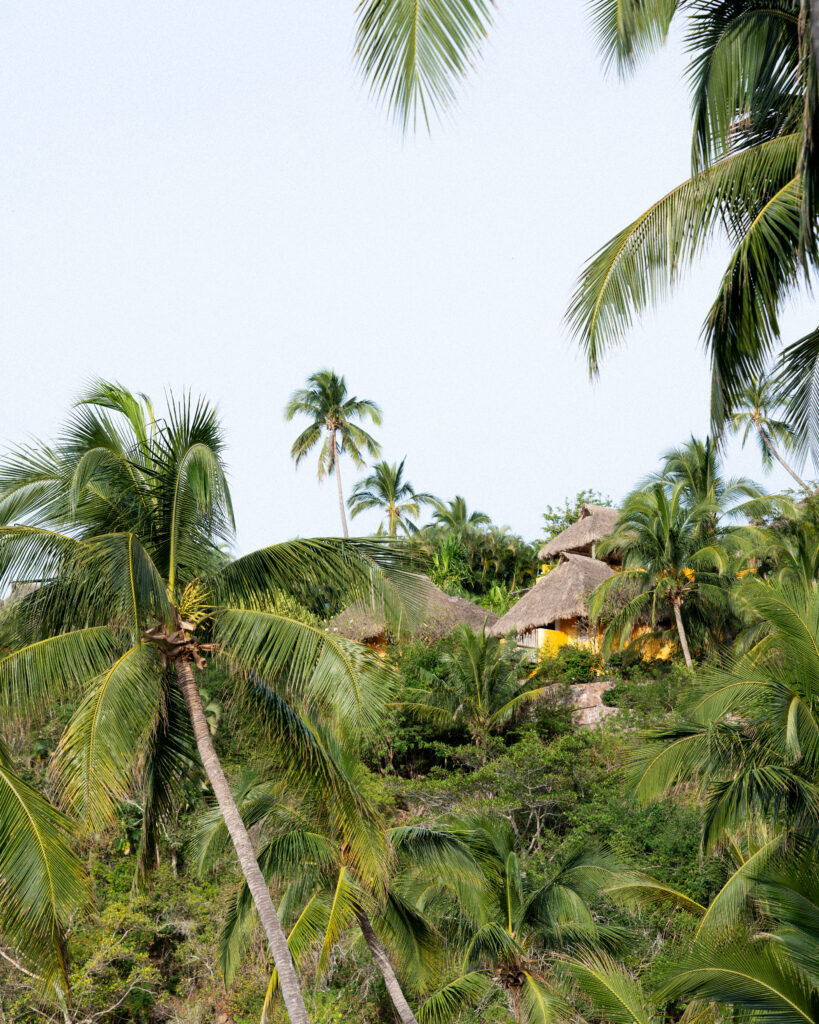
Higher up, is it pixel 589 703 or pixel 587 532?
pixel 587 532

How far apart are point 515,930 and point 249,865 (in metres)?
5.35

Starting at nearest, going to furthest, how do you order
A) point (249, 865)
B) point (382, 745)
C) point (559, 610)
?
point (249, 865) < point (382, 745) < point (559, 610)

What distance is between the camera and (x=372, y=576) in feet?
31.6

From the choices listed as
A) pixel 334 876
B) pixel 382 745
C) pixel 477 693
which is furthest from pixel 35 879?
pixel 477 693

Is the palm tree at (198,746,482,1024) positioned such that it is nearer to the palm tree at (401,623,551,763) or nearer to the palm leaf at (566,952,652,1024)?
the palm leaf at (566,952,652,1024)

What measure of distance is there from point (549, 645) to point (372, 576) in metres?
18.5

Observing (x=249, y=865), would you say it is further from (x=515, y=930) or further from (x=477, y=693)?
(x=477, y=693)

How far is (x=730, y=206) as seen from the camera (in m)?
5.70

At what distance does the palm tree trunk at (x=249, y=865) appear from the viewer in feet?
29.8

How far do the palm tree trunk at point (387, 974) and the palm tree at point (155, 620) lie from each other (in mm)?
2921

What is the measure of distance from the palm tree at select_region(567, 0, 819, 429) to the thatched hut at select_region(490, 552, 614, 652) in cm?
2234

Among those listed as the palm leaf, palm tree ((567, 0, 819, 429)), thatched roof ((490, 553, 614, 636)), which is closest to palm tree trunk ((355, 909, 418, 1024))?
the palm leaf

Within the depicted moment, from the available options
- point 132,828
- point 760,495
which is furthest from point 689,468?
point 132,828

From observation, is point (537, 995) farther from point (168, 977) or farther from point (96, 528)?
point (168, 977)
